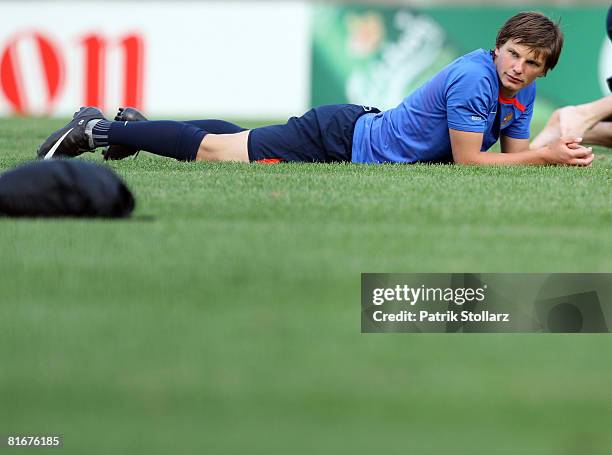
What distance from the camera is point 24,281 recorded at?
2.36 m

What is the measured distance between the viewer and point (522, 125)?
4.70 m

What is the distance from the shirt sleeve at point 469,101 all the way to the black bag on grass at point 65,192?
1650 millimetres

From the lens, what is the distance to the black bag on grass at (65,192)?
2.99 m

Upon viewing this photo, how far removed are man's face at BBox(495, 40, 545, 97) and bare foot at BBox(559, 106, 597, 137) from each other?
1.40 meters

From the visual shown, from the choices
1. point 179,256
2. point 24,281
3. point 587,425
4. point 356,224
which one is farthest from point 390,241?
point 587,425

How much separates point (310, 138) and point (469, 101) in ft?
2.42

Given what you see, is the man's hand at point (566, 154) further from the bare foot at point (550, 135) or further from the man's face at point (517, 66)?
the bare foot at point (550, 135)

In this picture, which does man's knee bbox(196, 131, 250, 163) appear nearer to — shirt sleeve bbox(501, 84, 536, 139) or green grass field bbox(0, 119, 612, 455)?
shirt sleeve bbox(501, 84, 536, 139)

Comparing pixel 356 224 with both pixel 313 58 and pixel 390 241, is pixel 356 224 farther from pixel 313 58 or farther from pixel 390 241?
pixel 313 58

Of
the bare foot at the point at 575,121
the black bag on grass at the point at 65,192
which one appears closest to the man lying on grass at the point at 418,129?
the bare foot at the point at 575,121

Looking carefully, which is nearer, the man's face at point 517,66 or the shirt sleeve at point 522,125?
the man's face at point 517,66

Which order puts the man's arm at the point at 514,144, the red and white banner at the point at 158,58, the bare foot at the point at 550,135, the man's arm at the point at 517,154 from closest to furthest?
the man's arm at the point at 517,154 → the man's arm at the point at 514,144 → the bare foot at the point at 550,135 → the red and white banner at the point at 158,58

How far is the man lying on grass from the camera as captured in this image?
14.0 ft

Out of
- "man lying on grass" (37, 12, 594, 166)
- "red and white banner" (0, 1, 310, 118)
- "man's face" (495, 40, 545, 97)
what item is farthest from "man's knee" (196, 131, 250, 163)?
"red and white banner" (0, 1, 310, 118)
